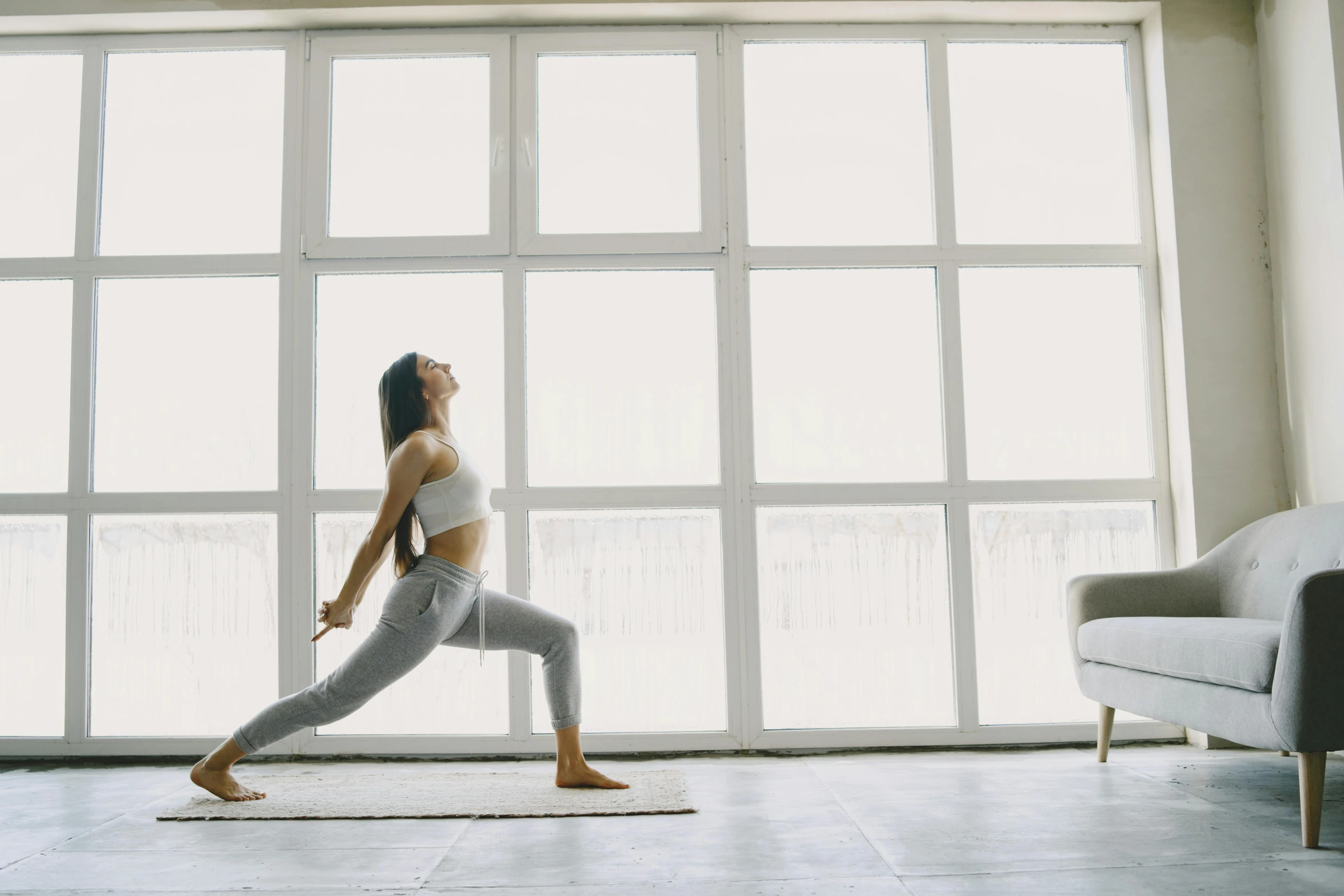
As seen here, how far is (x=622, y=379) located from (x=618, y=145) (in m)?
0.87

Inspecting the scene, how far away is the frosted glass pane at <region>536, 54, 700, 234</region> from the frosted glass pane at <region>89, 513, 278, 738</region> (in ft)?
5.15

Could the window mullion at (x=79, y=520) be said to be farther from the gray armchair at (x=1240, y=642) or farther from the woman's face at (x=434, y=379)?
the gray armchair at (x=1240, y=642)

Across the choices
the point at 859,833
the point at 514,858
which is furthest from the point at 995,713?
the point at 514,858

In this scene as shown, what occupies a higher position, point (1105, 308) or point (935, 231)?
point (935, 231)

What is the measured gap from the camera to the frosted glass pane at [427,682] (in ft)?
11.2

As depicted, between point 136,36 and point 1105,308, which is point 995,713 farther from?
point 136,36

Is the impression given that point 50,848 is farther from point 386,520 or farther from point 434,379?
point 434,379

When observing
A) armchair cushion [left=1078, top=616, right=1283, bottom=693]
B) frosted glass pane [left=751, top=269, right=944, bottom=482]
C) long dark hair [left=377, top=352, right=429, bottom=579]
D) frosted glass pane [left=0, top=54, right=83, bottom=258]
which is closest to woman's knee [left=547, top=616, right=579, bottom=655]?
long dark hair [left=377, top=352, right=429, bottom=579]

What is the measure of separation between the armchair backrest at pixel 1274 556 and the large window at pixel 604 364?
37 cm

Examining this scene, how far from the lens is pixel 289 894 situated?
6.15 feet

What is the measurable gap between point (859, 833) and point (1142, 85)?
2.94 metres

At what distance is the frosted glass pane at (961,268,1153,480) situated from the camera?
352 cm

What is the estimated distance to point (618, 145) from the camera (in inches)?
142

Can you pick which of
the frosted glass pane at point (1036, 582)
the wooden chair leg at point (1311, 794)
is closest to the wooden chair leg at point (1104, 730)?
the frosted glass pane at point (1036, 582)
